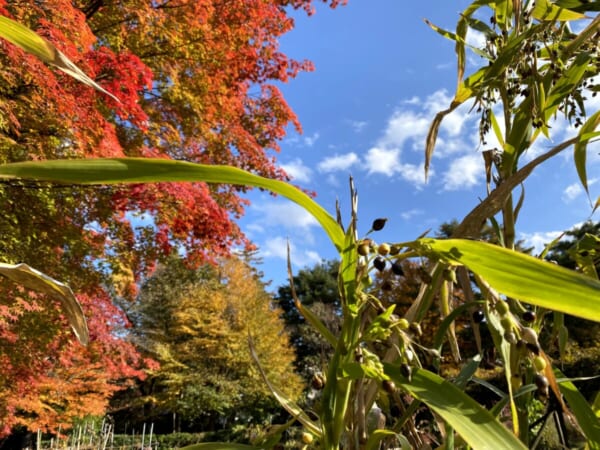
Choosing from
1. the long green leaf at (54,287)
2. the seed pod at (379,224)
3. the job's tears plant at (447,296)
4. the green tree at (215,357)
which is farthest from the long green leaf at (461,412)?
the green tree at (215,357)

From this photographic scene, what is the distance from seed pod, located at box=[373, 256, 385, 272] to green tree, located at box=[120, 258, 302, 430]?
11085 mm

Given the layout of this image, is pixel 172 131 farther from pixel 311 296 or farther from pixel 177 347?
pixel 311 296

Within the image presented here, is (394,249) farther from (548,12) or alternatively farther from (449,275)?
(548,12)

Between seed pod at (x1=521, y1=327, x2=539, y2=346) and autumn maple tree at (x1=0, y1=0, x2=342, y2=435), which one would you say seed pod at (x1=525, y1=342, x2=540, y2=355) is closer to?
seed pod at (x1=521, y1=327, x2=539, y2=346)

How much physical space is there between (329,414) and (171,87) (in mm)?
4574

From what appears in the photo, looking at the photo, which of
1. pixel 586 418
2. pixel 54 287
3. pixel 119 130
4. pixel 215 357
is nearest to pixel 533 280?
pixel 586 418

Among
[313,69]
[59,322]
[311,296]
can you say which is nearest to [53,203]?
[59,322]

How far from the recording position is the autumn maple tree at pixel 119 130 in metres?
2.73

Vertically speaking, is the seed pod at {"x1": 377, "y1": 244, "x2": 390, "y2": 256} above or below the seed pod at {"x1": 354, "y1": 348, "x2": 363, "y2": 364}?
above

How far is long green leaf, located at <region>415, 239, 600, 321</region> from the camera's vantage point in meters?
0.23

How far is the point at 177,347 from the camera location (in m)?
12.3

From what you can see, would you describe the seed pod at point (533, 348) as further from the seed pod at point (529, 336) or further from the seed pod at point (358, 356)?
the seed pod at point (358, 356)

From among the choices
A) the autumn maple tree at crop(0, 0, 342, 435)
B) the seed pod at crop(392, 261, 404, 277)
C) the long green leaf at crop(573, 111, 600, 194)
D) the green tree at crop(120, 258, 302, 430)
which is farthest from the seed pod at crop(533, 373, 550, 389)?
the green tree at crop(120, 258, 302, 430)

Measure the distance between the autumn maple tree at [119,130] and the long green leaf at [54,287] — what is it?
8.15 ft
